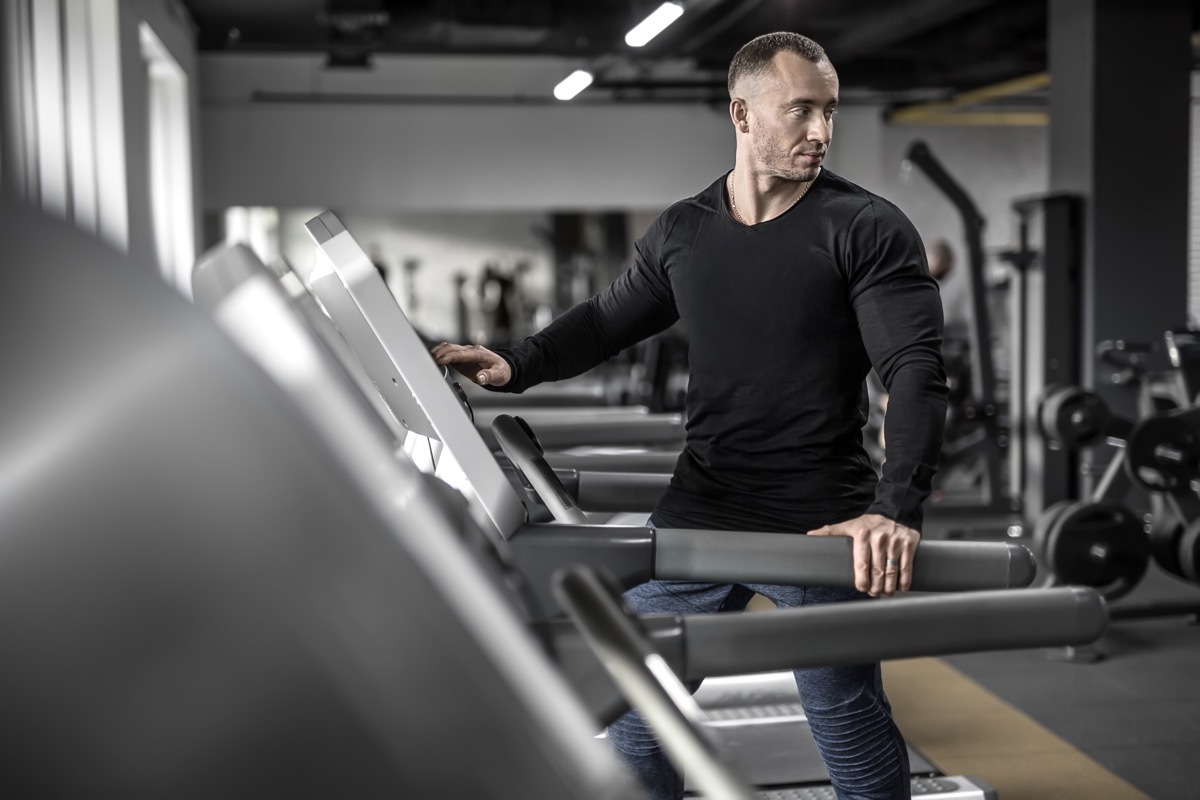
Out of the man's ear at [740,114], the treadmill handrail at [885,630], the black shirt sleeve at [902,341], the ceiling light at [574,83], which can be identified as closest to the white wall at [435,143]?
the ceiling light at [574,83]

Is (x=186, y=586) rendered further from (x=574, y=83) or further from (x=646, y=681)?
(x=574, y=83)

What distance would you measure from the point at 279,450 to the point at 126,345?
8 centimetres

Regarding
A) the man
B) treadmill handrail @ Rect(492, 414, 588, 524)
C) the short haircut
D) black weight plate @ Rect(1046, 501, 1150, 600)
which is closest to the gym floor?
black weight plate @ Rect(1046, 501, 1150, 600)

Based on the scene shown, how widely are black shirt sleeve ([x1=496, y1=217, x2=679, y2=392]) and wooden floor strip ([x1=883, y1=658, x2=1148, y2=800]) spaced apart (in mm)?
1439

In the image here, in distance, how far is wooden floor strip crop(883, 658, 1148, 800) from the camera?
9.91 ft

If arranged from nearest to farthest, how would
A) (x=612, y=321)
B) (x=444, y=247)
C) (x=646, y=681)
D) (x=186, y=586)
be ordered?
(x=186, y=586)
(x=646, y=681)
(x=612, y=321)
(x=444, y=247)

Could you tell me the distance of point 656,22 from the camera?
5.55 meters

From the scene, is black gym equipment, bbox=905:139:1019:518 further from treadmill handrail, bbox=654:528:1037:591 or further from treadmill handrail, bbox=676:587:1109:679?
treadmill handrail, bbox=676:587:1109:679

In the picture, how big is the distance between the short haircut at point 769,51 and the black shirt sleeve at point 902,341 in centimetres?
25

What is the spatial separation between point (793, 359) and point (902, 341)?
0.62ft

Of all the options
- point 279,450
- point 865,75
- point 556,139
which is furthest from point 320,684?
point 556,139

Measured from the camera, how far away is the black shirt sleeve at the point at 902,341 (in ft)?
5.49

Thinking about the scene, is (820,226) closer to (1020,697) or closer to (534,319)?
(1020,697)

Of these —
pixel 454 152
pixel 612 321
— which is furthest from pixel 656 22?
pixel 454 152
